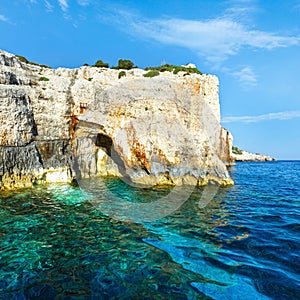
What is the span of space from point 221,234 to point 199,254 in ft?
6.84

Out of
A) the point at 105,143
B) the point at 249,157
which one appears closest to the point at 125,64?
the point at 105,143

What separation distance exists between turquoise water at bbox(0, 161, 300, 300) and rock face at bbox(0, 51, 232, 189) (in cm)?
568

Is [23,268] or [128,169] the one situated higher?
[128,169]

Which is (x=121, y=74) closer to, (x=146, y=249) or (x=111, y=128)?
(x=111, y=128)

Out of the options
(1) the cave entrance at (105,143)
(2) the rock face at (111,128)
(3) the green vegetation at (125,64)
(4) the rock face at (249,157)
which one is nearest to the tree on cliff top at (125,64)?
(3) the green vegetation at (125,64)

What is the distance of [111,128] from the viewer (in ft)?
72.2

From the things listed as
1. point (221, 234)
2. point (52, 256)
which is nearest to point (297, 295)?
point (221, 234)

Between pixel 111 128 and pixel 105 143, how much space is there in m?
3.15

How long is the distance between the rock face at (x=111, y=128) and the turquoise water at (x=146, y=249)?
568 centimetres

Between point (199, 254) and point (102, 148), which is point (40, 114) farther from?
point (199, 254)

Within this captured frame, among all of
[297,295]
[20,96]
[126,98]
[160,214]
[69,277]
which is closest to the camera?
[297,295]

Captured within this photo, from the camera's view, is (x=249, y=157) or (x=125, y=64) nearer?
(x=125, y=64)

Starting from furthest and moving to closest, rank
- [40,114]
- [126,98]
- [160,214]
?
[126,98], [40,114], [160,214]

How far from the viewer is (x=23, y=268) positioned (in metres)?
6.64
